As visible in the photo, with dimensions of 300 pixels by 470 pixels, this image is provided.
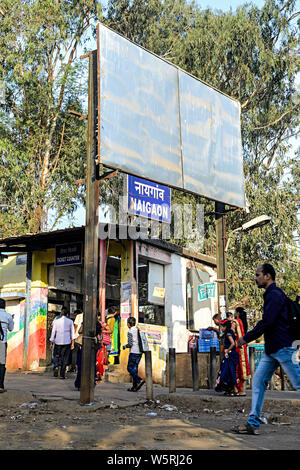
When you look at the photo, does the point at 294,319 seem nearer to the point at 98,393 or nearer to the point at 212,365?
the point at 212,365

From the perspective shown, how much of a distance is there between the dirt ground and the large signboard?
4241 mm

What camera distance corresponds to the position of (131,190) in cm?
1611

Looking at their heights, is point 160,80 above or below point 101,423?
above

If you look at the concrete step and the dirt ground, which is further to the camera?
the concrete step

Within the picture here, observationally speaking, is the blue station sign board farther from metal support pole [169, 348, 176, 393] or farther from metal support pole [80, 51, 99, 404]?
metal support pole [169, 348, 176, 393]

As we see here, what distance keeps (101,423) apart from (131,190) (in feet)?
31.1

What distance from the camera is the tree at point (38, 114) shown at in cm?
2402

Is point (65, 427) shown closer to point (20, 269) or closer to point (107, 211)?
point (20, 269)

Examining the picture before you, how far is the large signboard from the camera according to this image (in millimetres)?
10664

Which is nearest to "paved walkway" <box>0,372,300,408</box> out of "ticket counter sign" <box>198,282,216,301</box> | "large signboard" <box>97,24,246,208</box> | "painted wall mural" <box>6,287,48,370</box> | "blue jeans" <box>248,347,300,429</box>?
"painted wall mural" <box>6,287,48,370</box>

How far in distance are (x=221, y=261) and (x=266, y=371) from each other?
23.2 feet

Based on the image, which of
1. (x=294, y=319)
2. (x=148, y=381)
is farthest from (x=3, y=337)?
(x=294, y=319)

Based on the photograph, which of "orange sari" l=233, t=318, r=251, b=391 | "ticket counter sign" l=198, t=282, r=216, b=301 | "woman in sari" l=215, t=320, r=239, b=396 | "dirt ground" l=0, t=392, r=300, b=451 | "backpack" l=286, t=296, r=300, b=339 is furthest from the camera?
"ticket counter sign" l=198, t=282, r=216, b=301

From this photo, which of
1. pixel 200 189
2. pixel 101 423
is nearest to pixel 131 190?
pixel 200 189
